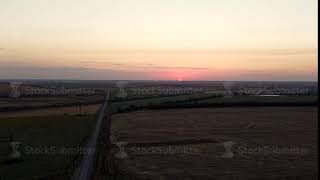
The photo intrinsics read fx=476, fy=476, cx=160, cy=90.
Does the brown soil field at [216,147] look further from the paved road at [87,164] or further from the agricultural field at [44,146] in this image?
the agricultural field at [44,146]

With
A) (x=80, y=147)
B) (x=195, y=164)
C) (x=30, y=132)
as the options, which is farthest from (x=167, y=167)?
(x=30, y=132)

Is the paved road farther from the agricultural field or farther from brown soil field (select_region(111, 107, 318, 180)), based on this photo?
brown soil field (select_region(111, 107, 318, 180))

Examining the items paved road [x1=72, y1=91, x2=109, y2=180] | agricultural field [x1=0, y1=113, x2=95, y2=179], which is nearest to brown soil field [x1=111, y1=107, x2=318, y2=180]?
paved road [x1=72, y1=91, x2=109, y2=180]

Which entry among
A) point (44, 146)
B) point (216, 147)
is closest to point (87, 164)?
point (44, 146)

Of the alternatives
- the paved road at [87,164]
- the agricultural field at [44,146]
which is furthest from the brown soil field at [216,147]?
the agricultural field at [44,146]

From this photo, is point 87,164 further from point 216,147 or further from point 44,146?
point 216,147

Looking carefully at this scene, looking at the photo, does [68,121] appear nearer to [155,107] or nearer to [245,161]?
[155,107]
